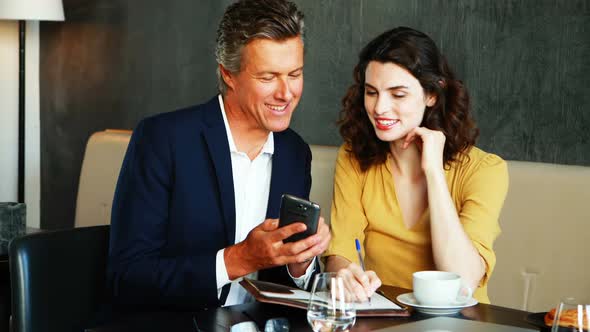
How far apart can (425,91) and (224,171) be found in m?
0.57

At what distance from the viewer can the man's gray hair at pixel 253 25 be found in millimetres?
1888

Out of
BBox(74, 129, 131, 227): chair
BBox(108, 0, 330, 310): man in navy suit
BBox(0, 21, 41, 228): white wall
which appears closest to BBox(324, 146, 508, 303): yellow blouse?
BBox(108, 0, 330, 310): man in navy suit

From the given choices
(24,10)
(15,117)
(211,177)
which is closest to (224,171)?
(211,177)

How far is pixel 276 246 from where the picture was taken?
1634mm

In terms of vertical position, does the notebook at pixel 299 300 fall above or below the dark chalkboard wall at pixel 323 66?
below

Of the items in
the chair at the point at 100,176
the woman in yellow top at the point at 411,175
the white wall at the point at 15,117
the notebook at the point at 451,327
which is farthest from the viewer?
the white wall at the point at 15,117

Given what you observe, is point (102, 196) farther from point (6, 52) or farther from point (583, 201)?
point (583, 201)

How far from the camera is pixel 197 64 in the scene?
360 centimetres

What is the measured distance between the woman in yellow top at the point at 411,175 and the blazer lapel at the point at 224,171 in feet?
0.99

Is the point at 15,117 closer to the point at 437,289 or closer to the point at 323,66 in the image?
the point at 323,66

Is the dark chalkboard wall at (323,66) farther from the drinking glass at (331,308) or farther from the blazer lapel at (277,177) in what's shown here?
the drinking glass at (331,308)

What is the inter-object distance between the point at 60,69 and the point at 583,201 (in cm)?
293

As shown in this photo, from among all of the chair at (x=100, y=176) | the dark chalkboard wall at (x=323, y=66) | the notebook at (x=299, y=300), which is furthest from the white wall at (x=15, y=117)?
the notebook at (x=299, y=300)

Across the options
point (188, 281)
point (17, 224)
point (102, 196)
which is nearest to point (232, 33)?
point (188, 281)
